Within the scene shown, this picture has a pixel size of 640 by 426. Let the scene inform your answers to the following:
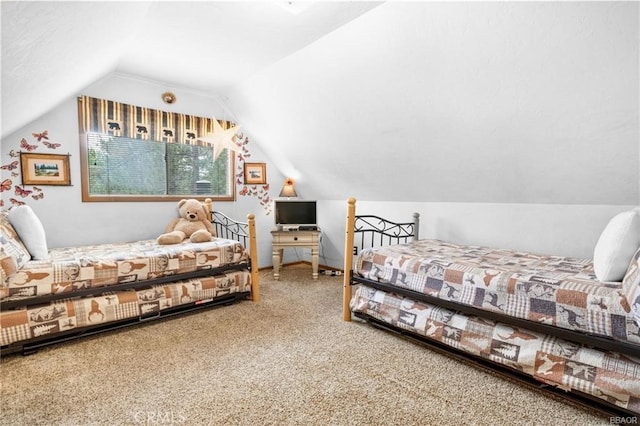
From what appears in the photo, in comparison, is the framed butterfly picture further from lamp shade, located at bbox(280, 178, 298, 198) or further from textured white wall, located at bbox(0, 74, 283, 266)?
lamp shade, located at bbox(280, 178, 298, 198)

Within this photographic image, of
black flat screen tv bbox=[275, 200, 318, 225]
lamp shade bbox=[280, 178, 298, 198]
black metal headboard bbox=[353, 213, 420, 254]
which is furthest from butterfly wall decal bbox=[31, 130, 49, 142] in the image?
black metal headboard bbox=[353, 213, 420, 254]

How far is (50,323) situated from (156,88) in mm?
2608

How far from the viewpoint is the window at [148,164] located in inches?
129

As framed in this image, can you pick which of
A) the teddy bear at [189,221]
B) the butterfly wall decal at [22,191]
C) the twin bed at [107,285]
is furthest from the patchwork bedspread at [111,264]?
the butterfly wall decal at [22,191]

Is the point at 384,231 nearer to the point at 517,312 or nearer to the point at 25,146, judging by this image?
the point at 517,312

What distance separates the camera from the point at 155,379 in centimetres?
183

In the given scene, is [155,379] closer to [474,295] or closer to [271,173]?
[474,295]

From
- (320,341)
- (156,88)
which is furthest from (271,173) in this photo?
(320,341)

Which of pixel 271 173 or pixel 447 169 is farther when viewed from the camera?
pixel 271 173

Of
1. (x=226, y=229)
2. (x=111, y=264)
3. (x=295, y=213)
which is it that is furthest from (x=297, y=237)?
(x=111, y=264)

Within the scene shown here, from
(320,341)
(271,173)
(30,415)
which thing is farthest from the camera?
(271,173)

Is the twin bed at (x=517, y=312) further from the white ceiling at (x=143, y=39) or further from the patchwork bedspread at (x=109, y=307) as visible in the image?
the white ceiling at (x=143, y=39)

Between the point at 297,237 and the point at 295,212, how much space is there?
38 centimetres

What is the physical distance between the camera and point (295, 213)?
4312mm
